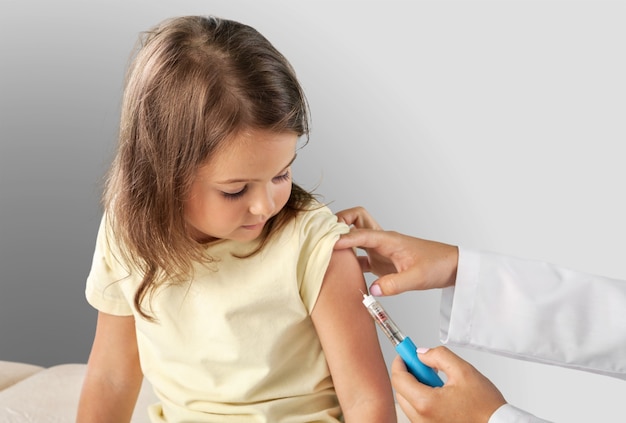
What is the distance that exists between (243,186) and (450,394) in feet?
1.37

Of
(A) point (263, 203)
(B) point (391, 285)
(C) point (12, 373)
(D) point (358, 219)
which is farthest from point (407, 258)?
(C) point (12, 373)

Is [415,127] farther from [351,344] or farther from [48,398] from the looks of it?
[48,398]

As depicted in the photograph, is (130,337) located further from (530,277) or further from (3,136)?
(3,136)

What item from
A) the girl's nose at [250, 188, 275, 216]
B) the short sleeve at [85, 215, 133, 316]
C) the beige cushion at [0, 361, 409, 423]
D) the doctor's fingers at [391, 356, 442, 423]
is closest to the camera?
the doctor's fingers at [391, 356, 442, 423]

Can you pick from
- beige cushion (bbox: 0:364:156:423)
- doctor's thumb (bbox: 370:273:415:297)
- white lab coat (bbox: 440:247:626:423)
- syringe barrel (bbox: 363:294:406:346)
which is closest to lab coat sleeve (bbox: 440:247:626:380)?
white lab coat (bbox: 440:247:626:423)

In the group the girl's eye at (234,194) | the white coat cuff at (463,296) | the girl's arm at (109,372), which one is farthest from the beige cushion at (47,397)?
the girl's eye at (234,194)

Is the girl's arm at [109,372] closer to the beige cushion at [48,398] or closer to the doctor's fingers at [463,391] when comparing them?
the beige cushion at [48,398]

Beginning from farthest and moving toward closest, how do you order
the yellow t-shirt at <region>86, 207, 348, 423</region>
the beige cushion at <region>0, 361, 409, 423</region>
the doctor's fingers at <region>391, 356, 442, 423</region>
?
the beige cushion at <region>0, 361, 409, 423</region> < the yellow t-shirt at <region>86, 207, 348, 423</region> < the doctor's fingers at <region>391, 356, 442, 423</region>

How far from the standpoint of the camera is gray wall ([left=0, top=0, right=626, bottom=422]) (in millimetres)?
1964

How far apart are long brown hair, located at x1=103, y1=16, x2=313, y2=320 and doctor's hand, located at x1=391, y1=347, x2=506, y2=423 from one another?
345mm

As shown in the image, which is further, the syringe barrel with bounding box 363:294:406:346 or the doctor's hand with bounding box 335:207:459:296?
the doctor's hand with bounding box 335:207:459:296

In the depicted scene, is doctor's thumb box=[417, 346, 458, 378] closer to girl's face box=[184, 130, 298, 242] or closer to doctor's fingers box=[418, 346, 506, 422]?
doctor's fingers box=[418, 346, 506, 422]

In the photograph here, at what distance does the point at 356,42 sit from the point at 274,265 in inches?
36.0

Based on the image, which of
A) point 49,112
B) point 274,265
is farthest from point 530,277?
point 49,112
